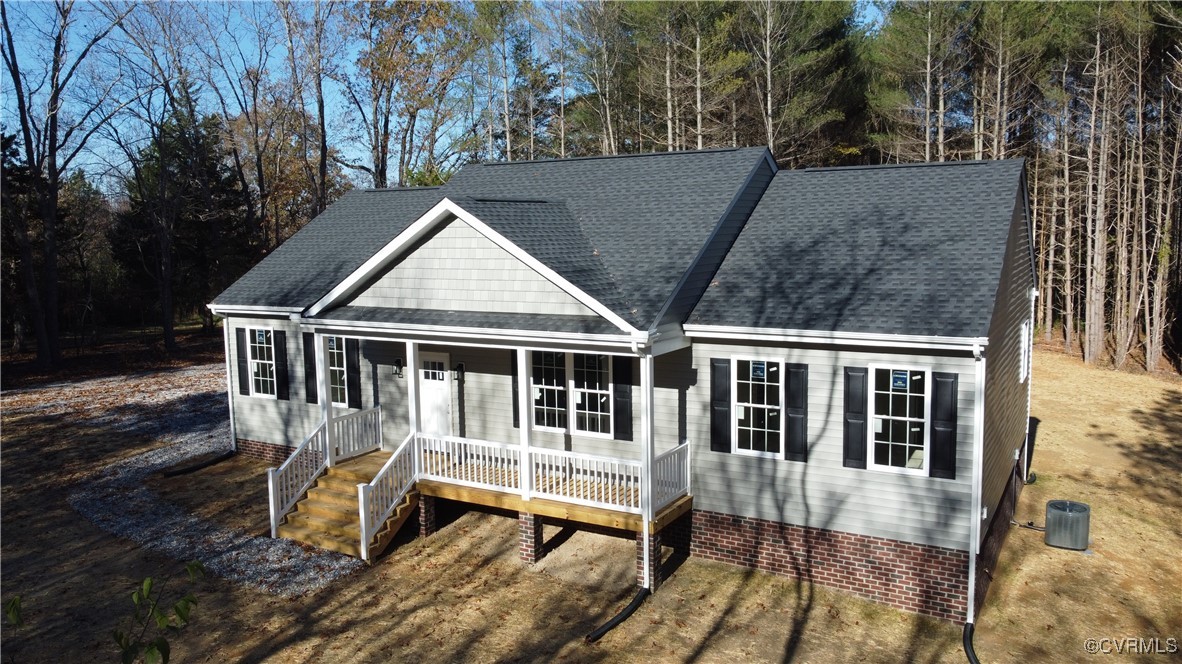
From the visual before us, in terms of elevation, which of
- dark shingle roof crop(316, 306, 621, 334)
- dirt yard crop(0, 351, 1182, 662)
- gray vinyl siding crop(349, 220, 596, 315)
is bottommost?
dirt yard crop(0, 351, 1182, 662)

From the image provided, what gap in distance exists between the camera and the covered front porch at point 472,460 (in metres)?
11.5

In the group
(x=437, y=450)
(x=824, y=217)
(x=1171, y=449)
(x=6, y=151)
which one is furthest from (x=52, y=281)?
(x=1171, y=449)

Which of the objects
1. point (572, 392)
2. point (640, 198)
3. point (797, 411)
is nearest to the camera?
point (797, 411)

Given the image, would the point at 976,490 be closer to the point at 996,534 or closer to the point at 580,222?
the point at 996,534

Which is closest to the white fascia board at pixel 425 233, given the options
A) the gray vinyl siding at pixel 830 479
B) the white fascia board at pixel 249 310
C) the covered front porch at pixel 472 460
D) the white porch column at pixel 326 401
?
the covered front porch at pixel 472 460

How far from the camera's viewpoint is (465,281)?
12.7 metres

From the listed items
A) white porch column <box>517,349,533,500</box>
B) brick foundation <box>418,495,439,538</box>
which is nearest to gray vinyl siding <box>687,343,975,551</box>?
white porch column <box>517,349,533,500</box>

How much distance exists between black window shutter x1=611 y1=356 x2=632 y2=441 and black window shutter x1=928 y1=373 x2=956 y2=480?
14.5 feet

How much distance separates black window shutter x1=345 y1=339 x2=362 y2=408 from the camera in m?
15.5

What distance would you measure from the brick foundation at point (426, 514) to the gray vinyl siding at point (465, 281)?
319 cm

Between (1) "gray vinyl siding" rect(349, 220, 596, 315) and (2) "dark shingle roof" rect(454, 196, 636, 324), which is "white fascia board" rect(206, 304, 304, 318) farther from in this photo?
(2) "dark shingle roof" rect(454, 196, 636, 324)

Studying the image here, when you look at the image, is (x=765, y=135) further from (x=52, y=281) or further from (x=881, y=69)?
(x=52, y=281)

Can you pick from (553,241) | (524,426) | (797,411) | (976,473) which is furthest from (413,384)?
(976,473)

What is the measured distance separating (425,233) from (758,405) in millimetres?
5854
